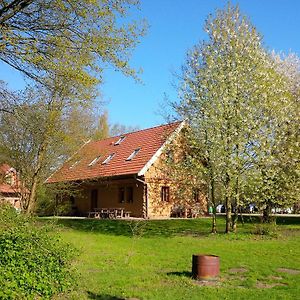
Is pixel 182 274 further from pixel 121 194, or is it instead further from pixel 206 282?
pixel 121 194

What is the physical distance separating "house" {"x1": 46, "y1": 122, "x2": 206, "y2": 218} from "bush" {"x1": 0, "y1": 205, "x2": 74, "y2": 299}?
18056 mm

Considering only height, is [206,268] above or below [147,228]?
below

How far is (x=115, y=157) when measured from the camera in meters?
32.7

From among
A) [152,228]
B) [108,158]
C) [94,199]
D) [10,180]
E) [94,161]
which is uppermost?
[108,158]

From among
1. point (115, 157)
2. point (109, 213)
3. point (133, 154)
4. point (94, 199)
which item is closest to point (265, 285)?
point (109, 213)

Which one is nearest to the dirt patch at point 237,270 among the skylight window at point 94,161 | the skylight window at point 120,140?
the skylight window at point 94,161

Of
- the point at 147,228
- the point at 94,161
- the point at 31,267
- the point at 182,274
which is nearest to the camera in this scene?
the point at 31,267

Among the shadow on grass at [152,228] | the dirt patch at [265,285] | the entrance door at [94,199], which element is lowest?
the dirt patch at [265,285]

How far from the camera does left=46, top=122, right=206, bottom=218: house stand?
1120 inches

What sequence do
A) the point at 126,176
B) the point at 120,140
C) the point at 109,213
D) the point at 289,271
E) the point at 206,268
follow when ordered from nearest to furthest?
1. the point at 206,268
2. the point at 289,271
3. the point at 126,176
4. the point at 109,213
5. the point at 120,140

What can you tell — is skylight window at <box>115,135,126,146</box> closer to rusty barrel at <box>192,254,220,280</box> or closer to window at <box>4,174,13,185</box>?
window at <box>4,174,13,185</box>

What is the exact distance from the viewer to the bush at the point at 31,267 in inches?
218

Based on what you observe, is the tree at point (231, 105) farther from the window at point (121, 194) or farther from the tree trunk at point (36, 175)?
the window at point (121, 194)

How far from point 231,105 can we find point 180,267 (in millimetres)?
10234
